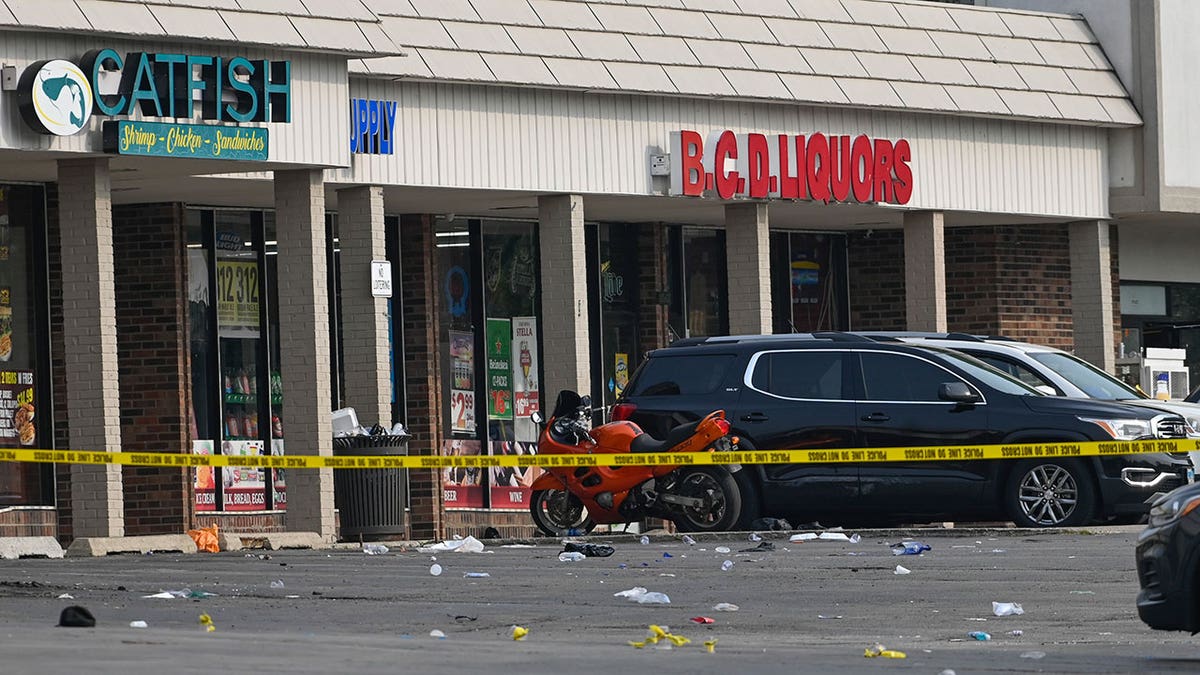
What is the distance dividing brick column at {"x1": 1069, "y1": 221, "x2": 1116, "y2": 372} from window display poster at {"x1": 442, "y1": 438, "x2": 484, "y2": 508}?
837 cm

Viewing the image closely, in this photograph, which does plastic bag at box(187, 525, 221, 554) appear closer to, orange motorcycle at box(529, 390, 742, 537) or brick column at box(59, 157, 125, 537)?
brick column at box(59, 157, 125, 537)

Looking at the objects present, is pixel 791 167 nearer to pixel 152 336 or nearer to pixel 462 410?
pixel 462 410

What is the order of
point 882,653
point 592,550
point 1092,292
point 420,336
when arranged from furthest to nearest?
point 1092,292
point 420,336
point 592,550
point 882,653

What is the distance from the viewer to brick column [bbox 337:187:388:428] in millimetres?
25094

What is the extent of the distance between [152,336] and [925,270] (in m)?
9.84

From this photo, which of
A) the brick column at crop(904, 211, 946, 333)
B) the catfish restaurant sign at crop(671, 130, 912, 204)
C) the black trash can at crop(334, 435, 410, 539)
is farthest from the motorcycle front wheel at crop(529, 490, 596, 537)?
the brick column at crop(904, 211, 946, 333)

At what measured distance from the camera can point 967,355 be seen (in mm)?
21719

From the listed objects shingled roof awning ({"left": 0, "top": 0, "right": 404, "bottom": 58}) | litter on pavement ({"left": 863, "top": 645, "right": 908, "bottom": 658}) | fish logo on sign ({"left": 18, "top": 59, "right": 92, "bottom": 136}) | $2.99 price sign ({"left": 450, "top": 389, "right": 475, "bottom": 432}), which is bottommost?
litter on pavement ({"left": 863, "top": 645, "right": 908, "bottom": 658})

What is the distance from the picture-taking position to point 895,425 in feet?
69.9

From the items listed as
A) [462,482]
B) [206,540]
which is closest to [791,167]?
[462,482]

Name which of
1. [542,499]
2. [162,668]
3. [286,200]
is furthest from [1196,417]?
[162,668]

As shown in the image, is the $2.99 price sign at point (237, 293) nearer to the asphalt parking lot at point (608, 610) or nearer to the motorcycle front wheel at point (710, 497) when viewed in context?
the asphalt parking lot at point (608, 610)

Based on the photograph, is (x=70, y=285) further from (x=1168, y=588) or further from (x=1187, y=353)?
(x=1187, y=353)

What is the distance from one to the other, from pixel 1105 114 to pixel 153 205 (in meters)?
12.4
